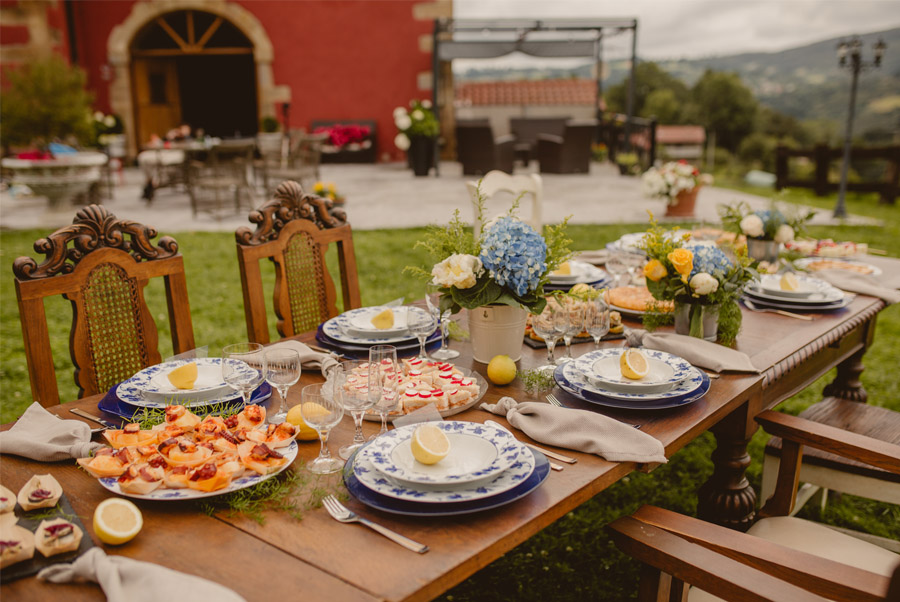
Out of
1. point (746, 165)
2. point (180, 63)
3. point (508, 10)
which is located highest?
point (508, 10)

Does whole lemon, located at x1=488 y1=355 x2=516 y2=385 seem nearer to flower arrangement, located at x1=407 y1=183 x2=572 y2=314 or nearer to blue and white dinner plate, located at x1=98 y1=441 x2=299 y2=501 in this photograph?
flower arrangement, located at x1=407 y1=183 x2=572 y2=314

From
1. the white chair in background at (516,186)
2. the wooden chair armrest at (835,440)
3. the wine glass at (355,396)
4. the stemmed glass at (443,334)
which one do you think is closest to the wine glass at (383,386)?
the wine glass at (355,396)

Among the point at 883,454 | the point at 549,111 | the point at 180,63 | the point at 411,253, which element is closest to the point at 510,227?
the point at 883,454

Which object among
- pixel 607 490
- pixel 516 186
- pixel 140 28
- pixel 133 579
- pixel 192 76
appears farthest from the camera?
pixel 192 76

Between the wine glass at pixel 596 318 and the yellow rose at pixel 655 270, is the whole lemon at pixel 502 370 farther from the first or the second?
the yellow rose at pixel 655 270

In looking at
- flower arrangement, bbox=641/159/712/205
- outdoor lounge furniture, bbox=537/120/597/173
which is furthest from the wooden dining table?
outdoor lounge furniture, bbox=537/120/597/173

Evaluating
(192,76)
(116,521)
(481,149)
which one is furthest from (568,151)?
(116,521)

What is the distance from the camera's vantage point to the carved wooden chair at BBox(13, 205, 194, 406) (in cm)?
190

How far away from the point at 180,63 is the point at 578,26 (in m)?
10.00

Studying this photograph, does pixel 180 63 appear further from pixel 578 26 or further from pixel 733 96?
pixel 733 96

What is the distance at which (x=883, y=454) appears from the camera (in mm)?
1757

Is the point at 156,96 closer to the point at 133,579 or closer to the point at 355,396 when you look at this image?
the point at 355,396

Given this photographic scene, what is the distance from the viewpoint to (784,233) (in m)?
2.85

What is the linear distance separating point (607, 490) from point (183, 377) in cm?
201
